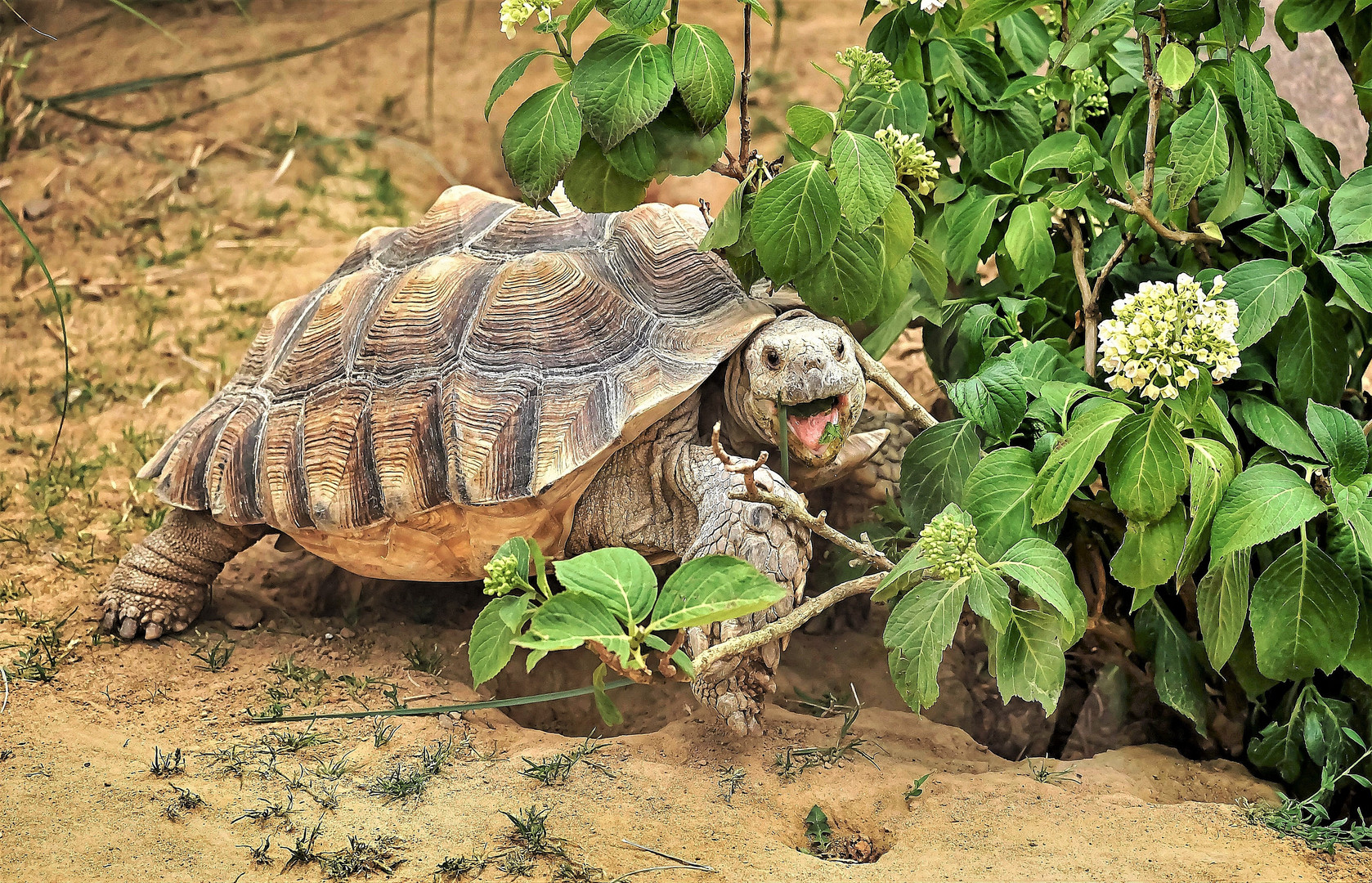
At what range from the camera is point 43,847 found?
2199mm

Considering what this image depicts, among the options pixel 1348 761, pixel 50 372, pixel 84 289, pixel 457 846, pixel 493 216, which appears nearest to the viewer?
pixel 457 846

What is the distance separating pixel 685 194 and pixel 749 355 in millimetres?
2558

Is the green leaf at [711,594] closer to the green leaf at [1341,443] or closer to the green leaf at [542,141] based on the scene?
the green leaf at [542,141]

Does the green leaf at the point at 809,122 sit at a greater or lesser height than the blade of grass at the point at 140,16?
lesser

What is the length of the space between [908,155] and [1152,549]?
42.3 inches

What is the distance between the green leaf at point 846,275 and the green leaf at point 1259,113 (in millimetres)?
810

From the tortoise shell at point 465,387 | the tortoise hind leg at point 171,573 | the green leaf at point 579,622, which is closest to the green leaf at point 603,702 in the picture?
the green leaf at point 579,622

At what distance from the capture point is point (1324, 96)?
182 inches

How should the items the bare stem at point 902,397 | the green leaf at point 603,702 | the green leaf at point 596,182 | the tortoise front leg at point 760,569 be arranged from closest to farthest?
the green leaf at point 603,702
the green leaf at point 596,182
the tortoise front leg at point 760,569
the bare stem at point 902,397

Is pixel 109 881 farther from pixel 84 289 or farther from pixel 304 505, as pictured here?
pixel 84 289

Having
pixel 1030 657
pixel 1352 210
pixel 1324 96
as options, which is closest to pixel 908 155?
pixel 1352 210

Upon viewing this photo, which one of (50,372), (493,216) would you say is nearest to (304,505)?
(493,216)

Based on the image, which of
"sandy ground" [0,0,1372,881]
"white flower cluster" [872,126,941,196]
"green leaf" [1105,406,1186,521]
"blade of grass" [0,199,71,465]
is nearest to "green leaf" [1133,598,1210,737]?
"sandy ground" [0,0,1372,881]

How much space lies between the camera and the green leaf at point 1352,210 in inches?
89.6
